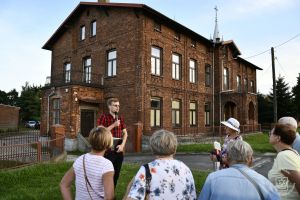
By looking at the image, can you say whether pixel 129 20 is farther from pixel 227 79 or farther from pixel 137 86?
pixel 227 79

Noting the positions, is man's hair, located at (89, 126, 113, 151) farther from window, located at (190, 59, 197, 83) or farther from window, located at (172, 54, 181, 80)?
window, located at (190, 59, 197, 83)

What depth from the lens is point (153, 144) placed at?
316 centimetres

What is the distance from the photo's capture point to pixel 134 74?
20.2 m

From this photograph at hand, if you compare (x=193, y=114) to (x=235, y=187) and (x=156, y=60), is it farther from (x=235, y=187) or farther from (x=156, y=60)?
(x=235, y=187)

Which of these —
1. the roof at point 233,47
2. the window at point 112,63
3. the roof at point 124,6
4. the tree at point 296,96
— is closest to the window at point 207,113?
the roof at point 124,6

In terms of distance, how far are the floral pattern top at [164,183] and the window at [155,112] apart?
17.7 meters

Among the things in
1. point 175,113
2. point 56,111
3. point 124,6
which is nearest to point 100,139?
point 124,6

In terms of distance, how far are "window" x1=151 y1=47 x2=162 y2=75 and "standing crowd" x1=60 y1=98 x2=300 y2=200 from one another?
58.8 feet

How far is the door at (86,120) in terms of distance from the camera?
2112 cm

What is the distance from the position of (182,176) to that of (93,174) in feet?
3.06

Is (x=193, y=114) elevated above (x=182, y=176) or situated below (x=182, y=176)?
above

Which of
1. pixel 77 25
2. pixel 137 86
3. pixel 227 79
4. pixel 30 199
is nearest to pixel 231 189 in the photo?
pixel 30 199

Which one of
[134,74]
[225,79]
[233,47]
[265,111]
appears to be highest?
[233,47]

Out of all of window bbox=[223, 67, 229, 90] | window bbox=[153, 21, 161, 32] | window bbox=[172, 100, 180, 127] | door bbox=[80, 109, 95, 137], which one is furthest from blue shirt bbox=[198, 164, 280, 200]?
window bbox=[223, 67, 229, 90]
